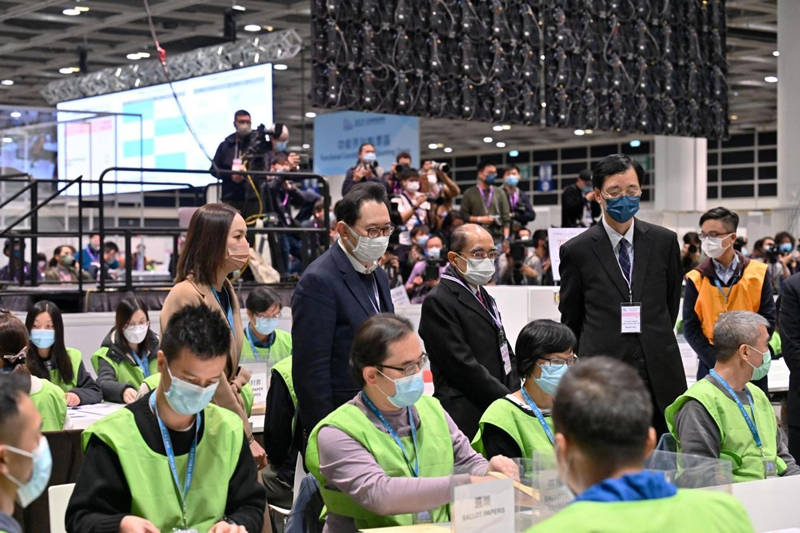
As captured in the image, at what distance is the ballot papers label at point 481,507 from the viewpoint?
2.30 m

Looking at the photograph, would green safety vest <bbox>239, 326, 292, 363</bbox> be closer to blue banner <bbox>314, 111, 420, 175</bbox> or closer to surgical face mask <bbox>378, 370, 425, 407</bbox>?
surgical face mask <bbox>378, 370, 425, 407</bbox>

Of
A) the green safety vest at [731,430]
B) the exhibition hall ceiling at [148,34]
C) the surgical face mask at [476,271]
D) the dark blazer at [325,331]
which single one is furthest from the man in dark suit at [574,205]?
the dark blazer at [325,331]

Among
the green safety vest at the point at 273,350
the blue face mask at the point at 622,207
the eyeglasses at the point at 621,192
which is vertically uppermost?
the eyeglasses at the point at 621,192

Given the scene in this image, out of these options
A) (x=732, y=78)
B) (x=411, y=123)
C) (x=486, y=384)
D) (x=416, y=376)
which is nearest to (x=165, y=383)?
(x=416, y=376)

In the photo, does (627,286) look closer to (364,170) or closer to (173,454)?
(173,454)

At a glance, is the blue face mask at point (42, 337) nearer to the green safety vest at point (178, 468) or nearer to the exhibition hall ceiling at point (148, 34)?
the green safety vest at point (178, 468)

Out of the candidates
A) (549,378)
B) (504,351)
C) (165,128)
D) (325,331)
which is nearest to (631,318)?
Result: (504,351)

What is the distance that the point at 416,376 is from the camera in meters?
2.96

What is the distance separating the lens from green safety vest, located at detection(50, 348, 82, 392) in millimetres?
6016

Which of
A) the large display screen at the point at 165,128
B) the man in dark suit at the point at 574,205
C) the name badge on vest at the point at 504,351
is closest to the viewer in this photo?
the name badge on vest at the point at 504,351

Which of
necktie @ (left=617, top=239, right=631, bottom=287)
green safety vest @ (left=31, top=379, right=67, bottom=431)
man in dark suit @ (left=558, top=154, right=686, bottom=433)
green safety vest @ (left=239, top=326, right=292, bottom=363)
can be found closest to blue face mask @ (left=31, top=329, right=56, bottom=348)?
green safety vest @ (left=239, top=326, right=292, bottom=363)

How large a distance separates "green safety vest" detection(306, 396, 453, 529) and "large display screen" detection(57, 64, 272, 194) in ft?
30.9

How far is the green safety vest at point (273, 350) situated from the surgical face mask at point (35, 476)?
3942mm

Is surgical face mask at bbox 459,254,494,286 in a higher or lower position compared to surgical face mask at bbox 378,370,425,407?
higher
